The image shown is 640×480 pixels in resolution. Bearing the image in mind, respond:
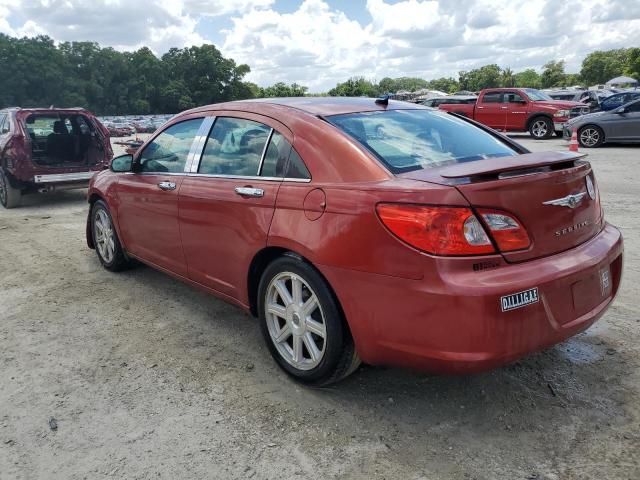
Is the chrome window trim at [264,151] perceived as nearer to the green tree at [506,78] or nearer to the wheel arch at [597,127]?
the wheel arch at [597,127]

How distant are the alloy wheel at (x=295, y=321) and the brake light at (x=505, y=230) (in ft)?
3.07

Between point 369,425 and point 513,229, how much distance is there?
45.7 inches

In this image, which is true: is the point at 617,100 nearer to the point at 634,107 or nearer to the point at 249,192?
the point at 634,107

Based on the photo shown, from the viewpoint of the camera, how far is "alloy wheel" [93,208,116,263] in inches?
205

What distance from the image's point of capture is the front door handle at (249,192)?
3203mm

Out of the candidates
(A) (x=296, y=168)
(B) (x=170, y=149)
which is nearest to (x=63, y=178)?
(B) (x=170, y=149)

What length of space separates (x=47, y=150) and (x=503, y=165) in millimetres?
A: 8895

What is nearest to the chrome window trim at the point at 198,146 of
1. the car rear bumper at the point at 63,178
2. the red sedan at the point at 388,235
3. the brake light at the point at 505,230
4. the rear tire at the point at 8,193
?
the red sedan at the point at 388,235

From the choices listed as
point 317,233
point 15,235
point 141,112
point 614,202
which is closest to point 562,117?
point 614,202

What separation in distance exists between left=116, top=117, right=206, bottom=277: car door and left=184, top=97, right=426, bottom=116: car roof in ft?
1.48

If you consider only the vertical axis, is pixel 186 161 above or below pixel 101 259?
above

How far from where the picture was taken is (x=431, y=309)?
7.84ft

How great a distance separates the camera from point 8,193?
30.1 ft

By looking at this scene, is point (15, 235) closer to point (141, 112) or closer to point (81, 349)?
point (81, 349)
